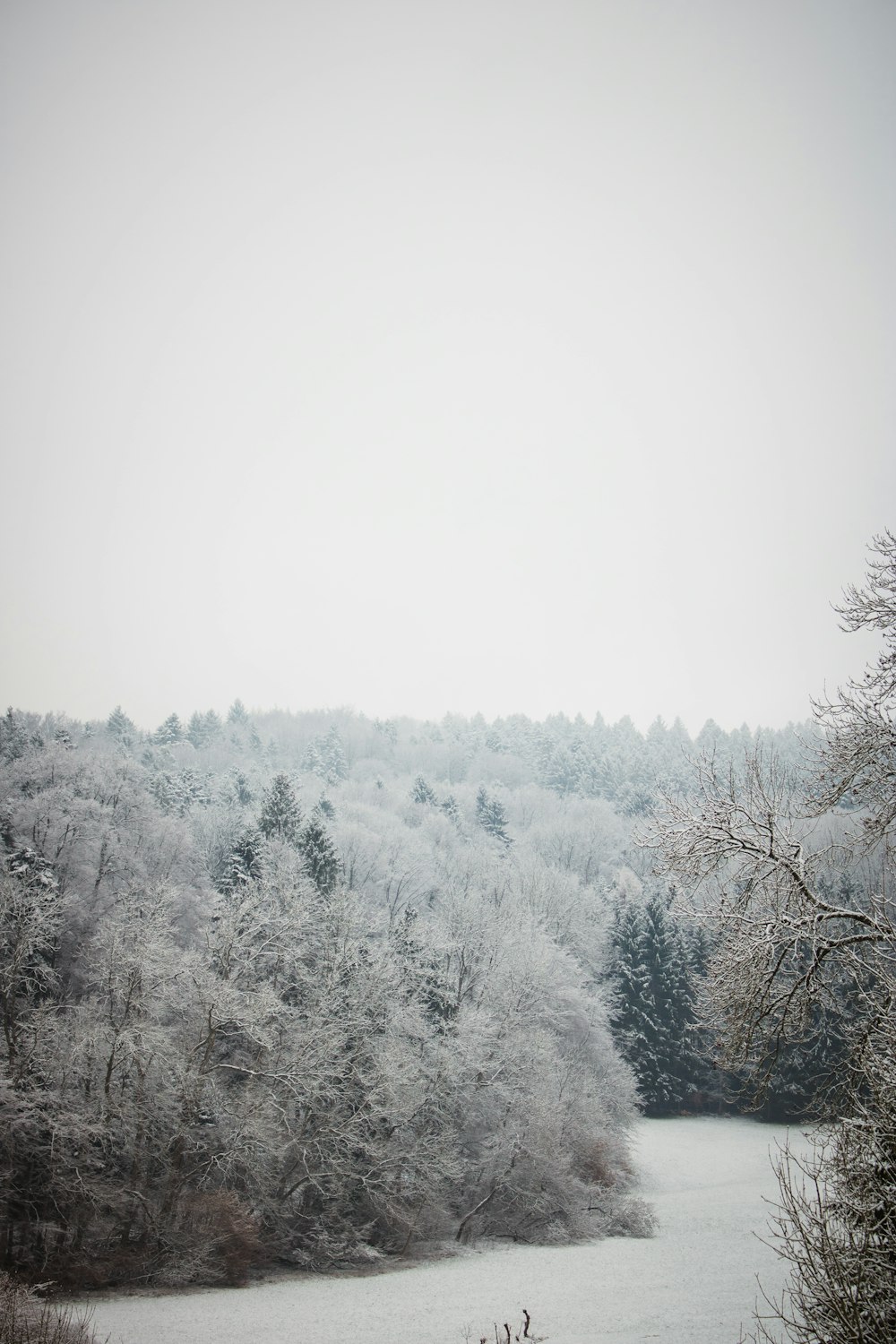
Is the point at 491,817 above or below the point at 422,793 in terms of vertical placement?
below

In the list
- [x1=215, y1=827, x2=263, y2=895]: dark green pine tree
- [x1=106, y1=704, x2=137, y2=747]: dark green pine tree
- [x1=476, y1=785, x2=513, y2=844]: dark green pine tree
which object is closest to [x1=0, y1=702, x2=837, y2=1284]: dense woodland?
[x1=215, y1=827, x2=263, y2=895]: dark green pine tree

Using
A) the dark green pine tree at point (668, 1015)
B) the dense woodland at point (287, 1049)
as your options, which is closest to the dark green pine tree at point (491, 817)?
the dense woodland at point (287, 1049)

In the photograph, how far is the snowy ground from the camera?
1770 centimetres

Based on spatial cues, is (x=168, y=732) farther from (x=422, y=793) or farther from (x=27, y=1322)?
(x=27, y=1322)

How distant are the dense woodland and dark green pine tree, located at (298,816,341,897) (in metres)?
0.15

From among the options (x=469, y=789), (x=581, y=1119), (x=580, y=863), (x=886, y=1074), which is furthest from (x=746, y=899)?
(x=469, y=789)

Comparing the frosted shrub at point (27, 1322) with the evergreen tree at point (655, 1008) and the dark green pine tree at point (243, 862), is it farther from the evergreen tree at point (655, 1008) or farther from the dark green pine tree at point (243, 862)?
the evergreen tree at point (655, 1008)

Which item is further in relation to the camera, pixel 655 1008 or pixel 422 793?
pixel 422 793

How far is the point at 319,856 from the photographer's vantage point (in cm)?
3706

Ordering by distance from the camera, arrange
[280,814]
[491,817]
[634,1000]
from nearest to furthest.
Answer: [280,814]
[634,1000]
[491,817]

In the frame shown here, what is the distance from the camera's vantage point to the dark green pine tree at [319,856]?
119 ft

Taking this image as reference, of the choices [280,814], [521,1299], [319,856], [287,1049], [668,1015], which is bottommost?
[668,1015]

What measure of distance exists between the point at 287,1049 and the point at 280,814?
17.5m

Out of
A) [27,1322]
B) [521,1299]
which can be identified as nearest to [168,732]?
[521,1299]
